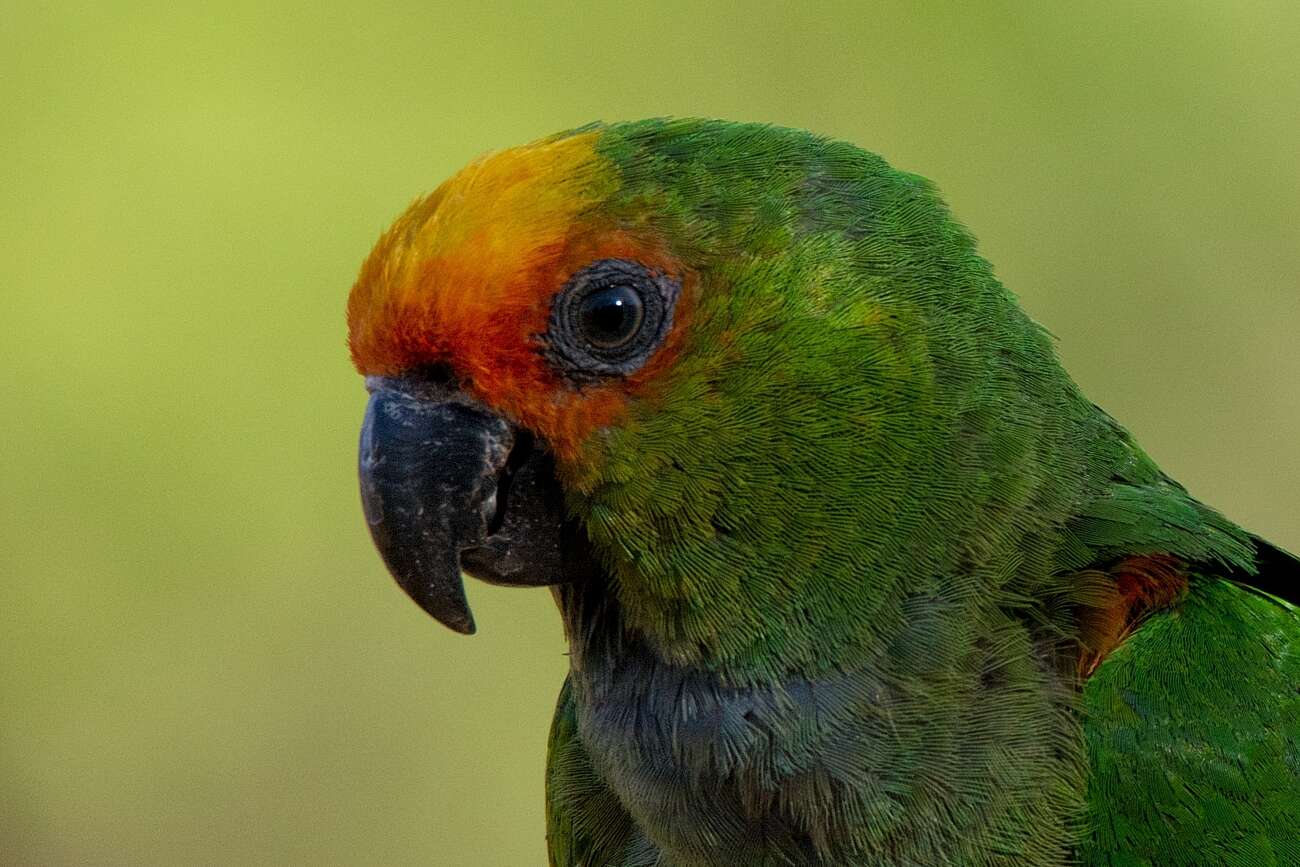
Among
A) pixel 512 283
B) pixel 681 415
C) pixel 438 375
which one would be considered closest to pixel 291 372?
pixel 438 375

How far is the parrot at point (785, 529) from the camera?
2252 mm

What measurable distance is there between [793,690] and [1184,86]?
4.58 metres

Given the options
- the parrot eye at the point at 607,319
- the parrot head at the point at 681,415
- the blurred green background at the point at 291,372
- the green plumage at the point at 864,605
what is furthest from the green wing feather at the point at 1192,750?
the blurred green background at the point at 291,372

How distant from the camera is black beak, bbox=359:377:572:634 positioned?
7.50ft

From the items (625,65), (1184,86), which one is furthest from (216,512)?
(1184,86)

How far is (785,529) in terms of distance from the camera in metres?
2.26

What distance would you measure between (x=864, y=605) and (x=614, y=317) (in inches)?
25.1

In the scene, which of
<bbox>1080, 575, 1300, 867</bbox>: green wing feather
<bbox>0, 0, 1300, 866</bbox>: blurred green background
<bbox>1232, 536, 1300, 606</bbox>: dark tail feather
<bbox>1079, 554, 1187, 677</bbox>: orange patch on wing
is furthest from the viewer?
<bbox>0, 0, 1300, 866</bbox>: blurred green background

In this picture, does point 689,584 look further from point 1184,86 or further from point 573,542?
point 1184,86

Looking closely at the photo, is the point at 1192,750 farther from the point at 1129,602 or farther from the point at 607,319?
the point at 607,319

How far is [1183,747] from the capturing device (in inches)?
88.7

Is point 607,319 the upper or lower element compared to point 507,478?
upper

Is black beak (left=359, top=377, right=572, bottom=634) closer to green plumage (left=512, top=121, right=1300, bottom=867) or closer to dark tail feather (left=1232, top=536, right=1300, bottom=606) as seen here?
green plumage (left=512, top=121, right=1300, bottom=867)

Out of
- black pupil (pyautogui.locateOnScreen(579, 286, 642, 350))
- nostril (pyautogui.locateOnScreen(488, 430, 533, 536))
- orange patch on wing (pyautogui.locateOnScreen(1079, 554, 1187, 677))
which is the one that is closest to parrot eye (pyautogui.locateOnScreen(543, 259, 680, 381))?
black pupil (pyautogui.locateOnScreen(579, 286, 642, 350))
